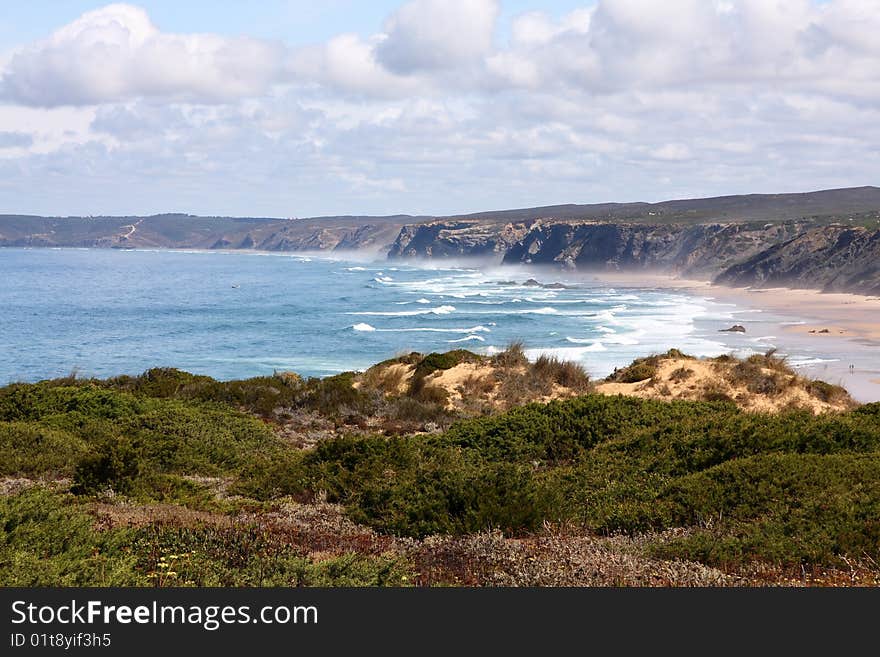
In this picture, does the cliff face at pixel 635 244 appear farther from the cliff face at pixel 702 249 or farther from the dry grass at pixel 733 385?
the dry grass at pixel 733 385

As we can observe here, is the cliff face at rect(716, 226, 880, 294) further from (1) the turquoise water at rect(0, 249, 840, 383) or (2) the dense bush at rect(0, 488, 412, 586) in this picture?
(2) the dense bush at rect(0, 488, 412, 586)

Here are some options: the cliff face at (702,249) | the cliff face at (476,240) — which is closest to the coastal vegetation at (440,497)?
the cliff face at (702,249)

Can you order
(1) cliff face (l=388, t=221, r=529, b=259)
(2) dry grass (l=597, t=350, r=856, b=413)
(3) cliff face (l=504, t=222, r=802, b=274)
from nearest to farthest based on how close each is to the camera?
(2) dry grass (l=597, t=350, r=856, b=413) → (3) cliff face (l=504, t=222, r=802, b=274) → (1) cliff face (l=388, t=221, r=529, b=259)

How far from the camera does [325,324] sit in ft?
233

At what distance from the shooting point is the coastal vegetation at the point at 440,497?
6.79 metres

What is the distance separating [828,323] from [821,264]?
4120 cm

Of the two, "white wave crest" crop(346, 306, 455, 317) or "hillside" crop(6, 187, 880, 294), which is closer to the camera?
"white wave crest" crop(346, 306, 455, 317)

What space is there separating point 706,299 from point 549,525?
271ft

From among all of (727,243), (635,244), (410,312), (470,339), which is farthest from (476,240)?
(470,339)

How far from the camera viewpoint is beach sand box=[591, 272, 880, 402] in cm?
3778

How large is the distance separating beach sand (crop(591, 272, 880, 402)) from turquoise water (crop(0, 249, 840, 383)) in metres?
2.76

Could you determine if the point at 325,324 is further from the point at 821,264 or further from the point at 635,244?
the point at 635,244

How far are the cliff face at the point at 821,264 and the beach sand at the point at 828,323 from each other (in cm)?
274

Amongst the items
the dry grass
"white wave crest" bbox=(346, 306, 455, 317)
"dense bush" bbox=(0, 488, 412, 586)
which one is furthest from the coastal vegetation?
"white wave crest" bbox=(346, 306, 455, 317)
